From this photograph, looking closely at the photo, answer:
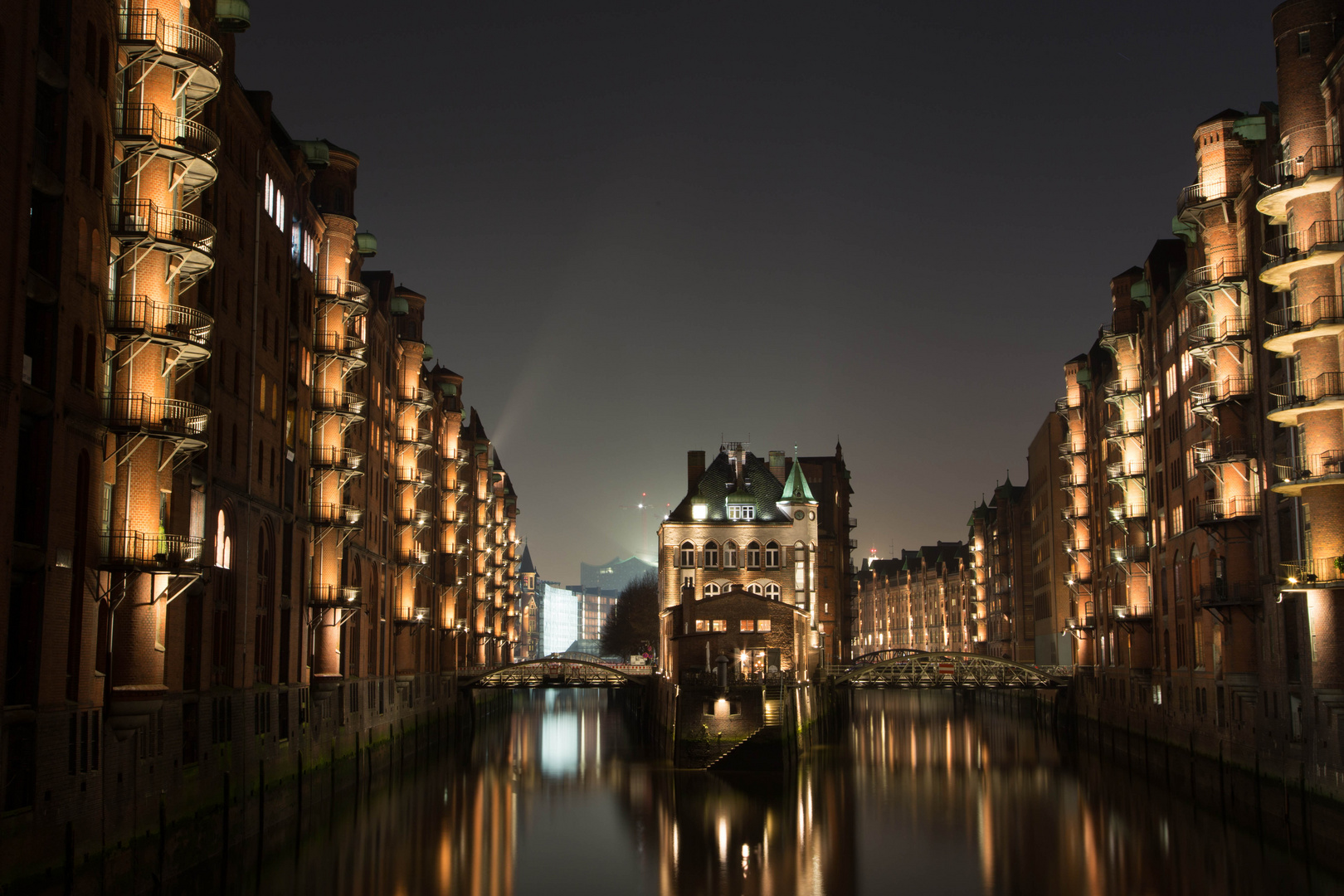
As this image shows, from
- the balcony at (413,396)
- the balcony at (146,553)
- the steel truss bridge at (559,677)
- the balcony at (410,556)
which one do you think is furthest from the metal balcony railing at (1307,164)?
the steel truss bridge at (559,677)

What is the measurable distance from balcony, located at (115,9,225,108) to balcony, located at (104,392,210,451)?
356 inches

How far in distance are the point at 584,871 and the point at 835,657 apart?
79999mm

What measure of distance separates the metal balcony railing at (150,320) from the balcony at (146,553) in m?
5.27

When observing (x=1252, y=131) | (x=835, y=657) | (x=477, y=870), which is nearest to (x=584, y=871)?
(x=477, y=870)

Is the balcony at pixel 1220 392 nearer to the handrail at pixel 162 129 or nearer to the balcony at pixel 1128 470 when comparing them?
the balcony at pixel 1128 470

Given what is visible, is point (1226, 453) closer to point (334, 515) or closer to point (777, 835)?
point (777, 835)

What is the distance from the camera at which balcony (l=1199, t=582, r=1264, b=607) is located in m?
51.4

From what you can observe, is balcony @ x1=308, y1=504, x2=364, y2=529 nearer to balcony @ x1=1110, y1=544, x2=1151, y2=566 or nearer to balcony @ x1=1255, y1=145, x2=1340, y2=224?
balcony @ x1=1255, y1=145, x2=1340, y2=224

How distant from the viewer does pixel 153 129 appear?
34.6 metres

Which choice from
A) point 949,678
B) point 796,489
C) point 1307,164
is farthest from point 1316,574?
point 796,489

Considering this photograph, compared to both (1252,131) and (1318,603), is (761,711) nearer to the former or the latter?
(1318,603)

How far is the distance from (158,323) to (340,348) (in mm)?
23370

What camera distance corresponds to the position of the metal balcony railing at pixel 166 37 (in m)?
33.8

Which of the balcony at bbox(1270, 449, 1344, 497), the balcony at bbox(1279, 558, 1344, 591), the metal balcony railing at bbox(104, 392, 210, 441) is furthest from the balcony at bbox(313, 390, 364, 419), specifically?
the balcony at bbox(1279, 558, 1344, 591)
